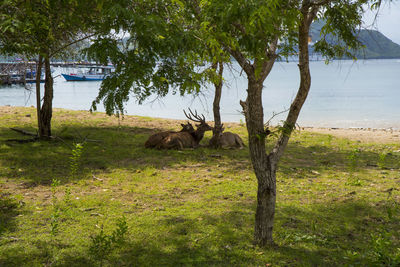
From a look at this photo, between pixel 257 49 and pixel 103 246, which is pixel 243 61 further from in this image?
pixel 103 246

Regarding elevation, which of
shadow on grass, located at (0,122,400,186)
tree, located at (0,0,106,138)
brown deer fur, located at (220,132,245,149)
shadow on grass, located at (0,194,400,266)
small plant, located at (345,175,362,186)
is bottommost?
shadow on grass, located at (0,194,400,266)

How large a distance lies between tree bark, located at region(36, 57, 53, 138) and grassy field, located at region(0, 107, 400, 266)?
552 millimetres

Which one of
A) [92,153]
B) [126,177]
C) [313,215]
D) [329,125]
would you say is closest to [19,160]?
[92,153]

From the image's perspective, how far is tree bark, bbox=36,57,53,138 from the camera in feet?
36.1

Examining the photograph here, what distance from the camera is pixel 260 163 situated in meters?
4.84

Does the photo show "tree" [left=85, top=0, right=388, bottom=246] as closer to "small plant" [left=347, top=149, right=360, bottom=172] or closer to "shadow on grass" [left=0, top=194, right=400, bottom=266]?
"shadow on grass" [left=0, top=194, right=400, bottom=266]

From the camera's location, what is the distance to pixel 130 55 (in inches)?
223

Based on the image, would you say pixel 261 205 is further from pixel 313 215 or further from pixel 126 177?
pixel 126 177

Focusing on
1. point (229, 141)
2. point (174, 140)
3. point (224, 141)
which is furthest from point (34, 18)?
point (229, 141)

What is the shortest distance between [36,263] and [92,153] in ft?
19.9

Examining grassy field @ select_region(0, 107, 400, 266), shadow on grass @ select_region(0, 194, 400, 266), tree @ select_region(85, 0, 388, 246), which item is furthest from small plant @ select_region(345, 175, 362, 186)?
tree @ select_region(85, 0, 388, 246)

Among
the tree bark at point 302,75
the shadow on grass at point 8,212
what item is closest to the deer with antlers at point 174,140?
the shadow on grass at point 8,212

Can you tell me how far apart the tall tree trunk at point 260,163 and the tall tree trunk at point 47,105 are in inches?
307

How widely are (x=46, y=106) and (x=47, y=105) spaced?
0.06m
